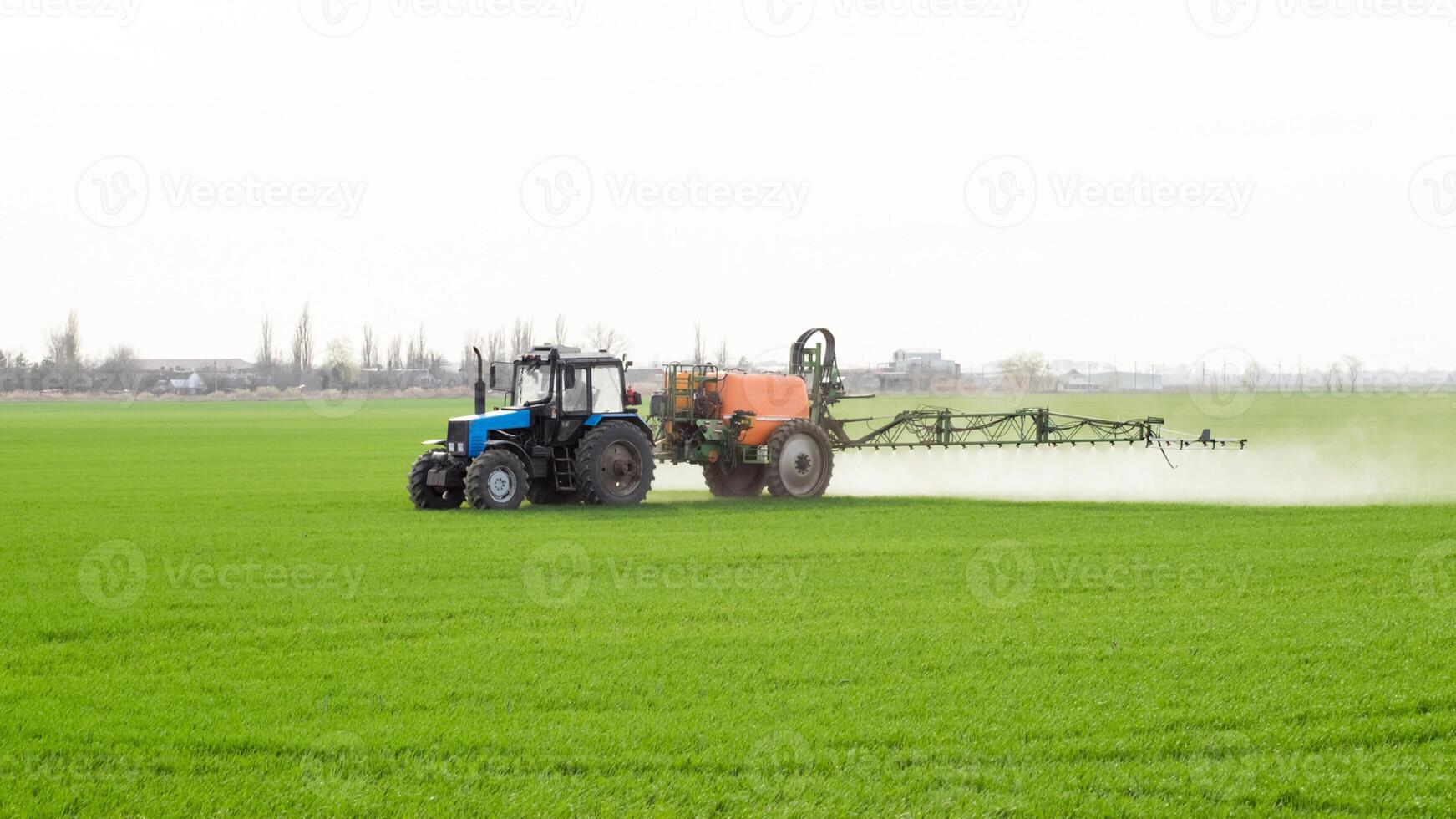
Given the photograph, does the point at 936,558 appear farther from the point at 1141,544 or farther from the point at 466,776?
the point at 466,776

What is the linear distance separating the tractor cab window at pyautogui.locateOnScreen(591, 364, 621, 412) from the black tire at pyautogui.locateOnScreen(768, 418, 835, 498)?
280cm

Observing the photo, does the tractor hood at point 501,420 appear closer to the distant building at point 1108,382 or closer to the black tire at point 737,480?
the black tire at point 737,480

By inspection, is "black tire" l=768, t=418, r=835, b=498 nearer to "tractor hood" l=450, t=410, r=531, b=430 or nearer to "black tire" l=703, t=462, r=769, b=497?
"black tire" l=703, t=462, r=769, b=497

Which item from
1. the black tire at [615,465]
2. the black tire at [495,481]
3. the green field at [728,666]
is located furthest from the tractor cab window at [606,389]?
the green field at [728,666]

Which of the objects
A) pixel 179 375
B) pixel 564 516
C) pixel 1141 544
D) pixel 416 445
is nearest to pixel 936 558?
pixel 1141 544

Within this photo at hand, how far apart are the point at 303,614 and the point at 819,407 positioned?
1348 centimetres

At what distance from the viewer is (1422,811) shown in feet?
22.4

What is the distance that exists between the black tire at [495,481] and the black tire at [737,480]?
4.35 m

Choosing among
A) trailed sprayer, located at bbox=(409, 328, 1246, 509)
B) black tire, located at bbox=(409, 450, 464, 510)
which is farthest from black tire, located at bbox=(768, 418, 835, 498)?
black tire, located at bbox=(409, 450, 464, 510)

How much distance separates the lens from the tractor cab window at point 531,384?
21344 millimetres

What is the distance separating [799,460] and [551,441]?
172 inches

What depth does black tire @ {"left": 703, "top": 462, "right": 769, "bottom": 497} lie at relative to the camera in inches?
941

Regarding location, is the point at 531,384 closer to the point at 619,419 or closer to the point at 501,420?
the point at 501,420

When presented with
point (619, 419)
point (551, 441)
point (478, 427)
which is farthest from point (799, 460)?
point (478, 427)
